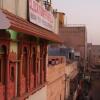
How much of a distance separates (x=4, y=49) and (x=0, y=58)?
0.32 metres

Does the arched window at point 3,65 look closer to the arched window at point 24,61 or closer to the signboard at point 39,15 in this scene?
the arched window at point 24,61

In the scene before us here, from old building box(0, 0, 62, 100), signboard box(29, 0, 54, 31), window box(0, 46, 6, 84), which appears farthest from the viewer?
signboard box(29, 0, 54, 31)

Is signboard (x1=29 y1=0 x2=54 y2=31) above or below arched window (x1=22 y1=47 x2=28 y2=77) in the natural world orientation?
above

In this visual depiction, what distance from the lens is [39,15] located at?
503 inches

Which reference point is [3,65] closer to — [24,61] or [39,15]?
[24,61]

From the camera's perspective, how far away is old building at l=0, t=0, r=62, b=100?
31.4 ft

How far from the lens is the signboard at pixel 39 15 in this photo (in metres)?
11.9

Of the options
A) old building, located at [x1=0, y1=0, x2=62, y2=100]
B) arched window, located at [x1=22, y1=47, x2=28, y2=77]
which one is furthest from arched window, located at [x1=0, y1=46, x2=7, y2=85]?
arched window, located at [x1=22, y1=47, x2=28, y2=77]

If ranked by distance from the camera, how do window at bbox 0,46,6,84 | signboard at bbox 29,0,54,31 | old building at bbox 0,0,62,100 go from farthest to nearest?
signboard at bbox 29,0,54,31 < window at bbox 0,46,6,84 < old building at bbox 0,0,62,100

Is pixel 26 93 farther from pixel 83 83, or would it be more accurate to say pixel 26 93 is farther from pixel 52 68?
pixel 83 83

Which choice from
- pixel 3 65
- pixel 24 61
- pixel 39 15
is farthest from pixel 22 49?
pixel 39 15

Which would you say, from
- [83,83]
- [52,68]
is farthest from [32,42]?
[83,83]

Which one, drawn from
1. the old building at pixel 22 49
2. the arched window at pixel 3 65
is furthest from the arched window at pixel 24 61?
the arched window at pixel 3 65

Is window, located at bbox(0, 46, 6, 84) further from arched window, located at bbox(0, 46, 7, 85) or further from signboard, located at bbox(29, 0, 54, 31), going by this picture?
signboard, located at bbox(29, 0, 54, 31)
